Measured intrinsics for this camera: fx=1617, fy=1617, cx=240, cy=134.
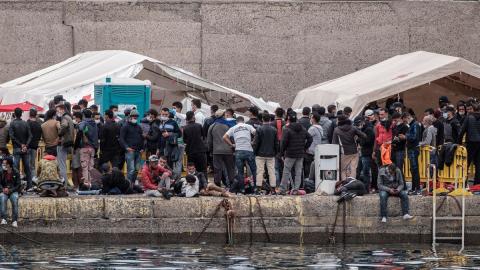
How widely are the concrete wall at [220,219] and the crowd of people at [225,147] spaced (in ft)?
1.31

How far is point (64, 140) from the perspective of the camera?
3186cm

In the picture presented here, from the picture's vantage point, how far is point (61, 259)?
90.5ft

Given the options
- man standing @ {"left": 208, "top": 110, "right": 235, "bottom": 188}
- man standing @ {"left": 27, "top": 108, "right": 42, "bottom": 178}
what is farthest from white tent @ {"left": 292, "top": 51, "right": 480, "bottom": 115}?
man standing @ {"left": 27, "top": 108, "right": 42, "bottom": 178}

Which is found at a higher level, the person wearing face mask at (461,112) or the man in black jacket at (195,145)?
the person wearing face mask at (461,112)

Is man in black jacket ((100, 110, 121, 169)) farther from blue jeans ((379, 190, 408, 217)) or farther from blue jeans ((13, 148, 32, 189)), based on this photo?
blue jeans ((379, 190, 408, 217))

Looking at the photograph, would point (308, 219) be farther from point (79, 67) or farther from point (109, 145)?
point (79, 67)

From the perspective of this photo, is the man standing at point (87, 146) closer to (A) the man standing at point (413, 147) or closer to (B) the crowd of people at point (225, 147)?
(B) the crowd of people at point (225, 147)

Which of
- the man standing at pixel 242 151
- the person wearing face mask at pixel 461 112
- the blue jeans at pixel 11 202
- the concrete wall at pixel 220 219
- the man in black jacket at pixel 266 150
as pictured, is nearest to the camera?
the blue jeans at pixel 11 202

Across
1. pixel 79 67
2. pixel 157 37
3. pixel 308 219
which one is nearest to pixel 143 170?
pixel 308 219

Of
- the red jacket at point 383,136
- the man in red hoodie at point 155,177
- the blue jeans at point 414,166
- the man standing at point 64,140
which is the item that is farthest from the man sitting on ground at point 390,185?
the man standing at point 64,140

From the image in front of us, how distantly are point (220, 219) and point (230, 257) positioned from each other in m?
2.13

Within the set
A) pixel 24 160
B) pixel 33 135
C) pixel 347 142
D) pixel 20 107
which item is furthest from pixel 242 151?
pixel 20 107

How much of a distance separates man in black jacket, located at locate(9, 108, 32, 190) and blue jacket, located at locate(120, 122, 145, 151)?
1.82 meters

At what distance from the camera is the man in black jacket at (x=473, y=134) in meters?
31.5
